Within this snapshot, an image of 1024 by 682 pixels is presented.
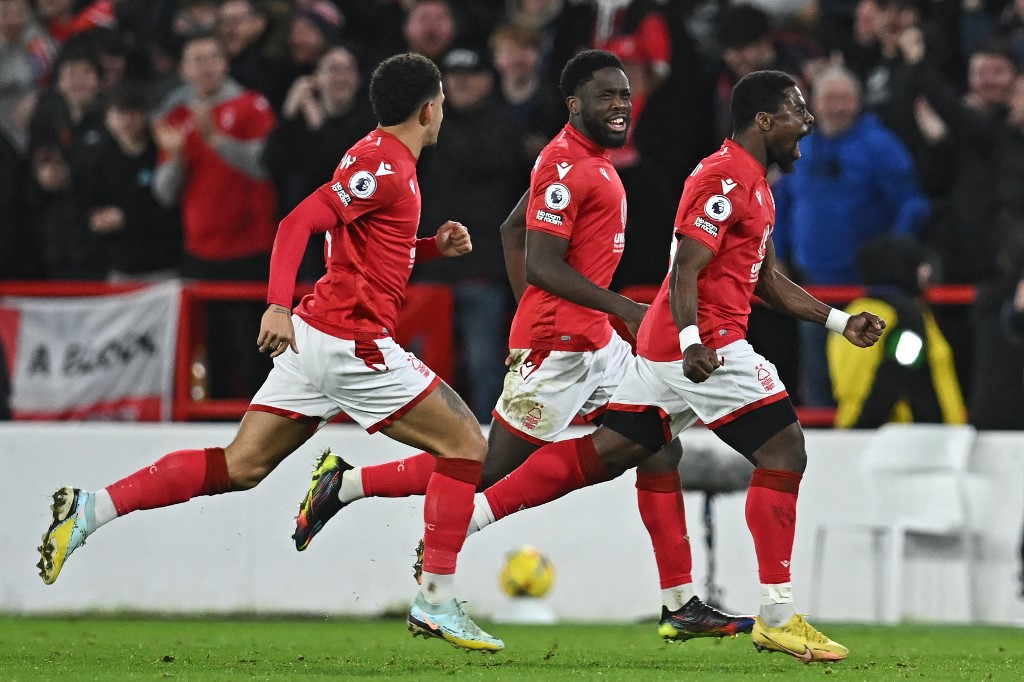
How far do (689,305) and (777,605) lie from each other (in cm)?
128

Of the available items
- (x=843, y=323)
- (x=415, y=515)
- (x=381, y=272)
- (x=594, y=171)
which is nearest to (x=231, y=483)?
(x=381, y=272)

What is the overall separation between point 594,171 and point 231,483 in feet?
6.93

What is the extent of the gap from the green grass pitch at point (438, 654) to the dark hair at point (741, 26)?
13.6 feet

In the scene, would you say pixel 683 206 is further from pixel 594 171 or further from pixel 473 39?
pixel 473 39

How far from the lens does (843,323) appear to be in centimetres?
748

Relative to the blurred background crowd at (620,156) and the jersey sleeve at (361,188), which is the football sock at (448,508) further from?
the blurred background crowd at (620,156)

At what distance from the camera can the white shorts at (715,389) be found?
7.18 meters

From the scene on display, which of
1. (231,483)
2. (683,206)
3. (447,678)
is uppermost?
(683,206)

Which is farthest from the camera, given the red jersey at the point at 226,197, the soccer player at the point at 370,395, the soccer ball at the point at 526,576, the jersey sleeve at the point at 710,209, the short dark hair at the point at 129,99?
the short dark hair at the point at 129,99

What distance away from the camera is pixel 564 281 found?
7582 millimetres

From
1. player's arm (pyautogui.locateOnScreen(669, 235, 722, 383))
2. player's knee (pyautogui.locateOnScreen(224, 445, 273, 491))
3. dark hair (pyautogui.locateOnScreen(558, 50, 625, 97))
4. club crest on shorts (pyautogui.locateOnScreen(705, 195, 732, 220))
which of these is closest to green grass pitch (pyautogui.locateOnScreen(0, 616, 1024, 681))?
player's knee (pyautogui.locateOnScreen(224, 445, 273, 491))

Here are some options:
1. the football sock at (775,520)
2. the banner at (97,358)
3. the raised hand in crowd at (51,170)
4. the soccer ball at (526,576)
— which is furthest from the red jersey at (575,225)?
the raised hand in crowd at (51,170)

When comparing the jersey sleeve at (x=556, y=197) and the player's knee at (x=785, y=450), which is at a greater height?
the jersey sleeve at (x=556, y=197)

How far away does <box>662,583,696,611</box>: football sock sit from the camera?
7.73m
